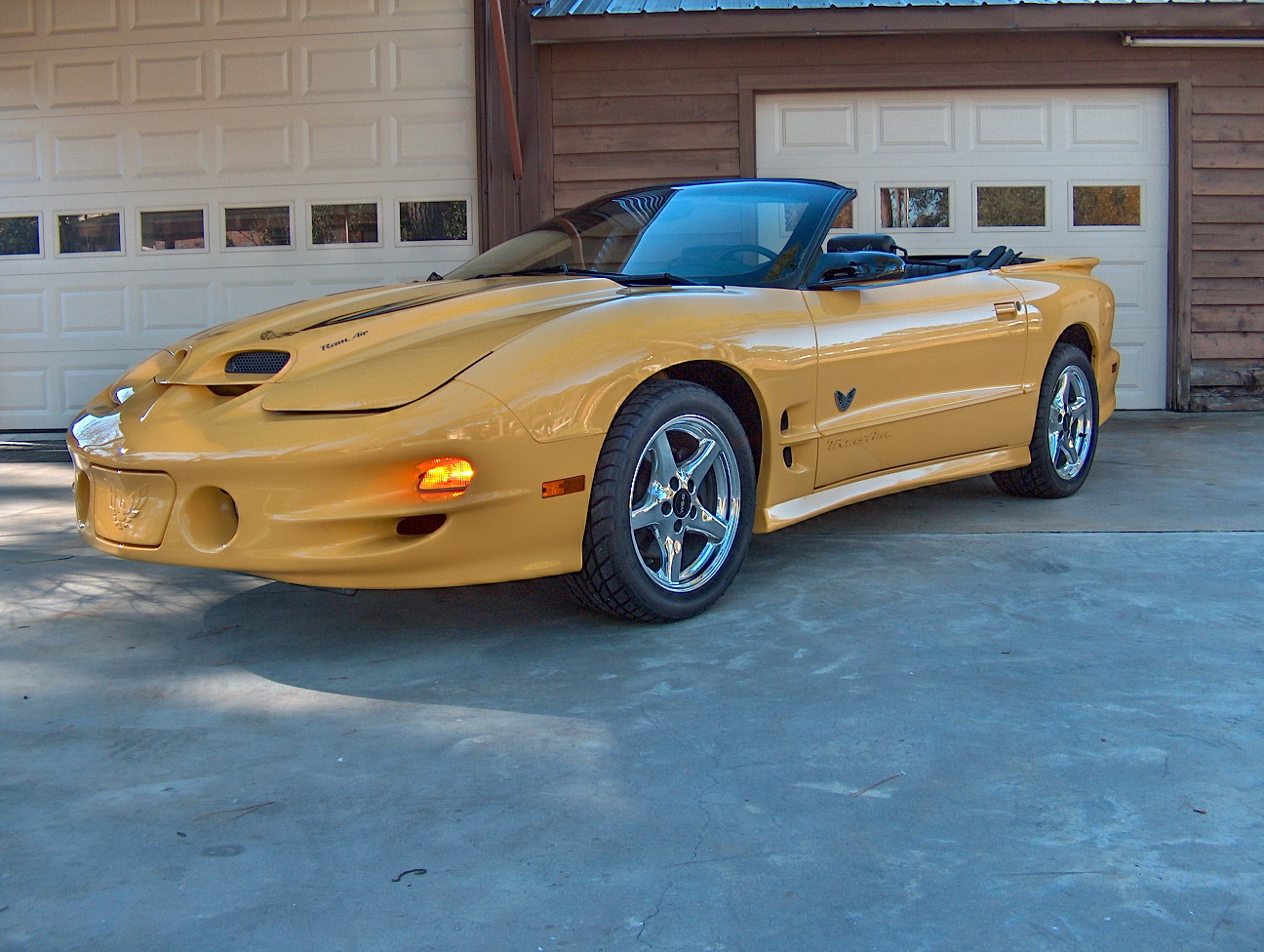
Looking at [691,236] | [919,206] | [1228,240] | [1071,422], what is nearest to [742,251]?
[691,236]

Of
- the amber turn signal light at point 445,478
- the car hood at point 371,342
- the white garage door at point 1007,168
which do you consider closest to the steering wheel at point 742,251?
the car hood at point 371,342

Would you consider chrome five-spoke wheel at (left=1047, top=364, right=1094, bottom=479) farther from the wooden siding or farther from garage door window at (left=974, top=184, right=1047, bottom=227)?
the wooden siding

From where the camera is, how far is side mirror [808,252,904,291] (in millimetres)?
3934

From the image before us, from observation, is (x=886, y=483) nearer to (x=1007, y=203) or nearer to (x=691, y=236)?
(x=691, y=236)

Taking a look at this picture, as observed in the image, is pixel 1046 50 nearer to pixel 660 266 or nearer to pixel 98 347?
pixel 660 266

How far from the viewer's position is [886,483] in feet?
13.6

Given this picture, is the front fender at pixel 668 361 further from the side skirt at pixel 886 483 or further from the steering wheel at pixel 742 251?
the steering wheel at pixel 742 251

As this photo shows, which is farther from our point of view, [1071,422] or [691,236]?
[1071,422]

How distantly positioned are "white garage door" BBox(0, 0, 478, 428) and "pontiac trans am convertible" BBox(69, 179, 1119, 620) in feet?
14.4

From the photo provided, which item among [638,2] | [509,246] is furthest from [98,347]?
[509,246]

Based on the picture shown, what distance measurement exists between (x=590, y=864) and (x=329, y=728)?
863 millimetres

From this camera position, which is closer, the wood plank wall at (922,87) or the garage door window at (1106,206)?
the wood plank wall at (922,87)

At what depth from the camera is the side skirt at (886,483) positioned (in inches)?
147

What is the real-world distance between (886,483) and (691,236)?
1048mm
